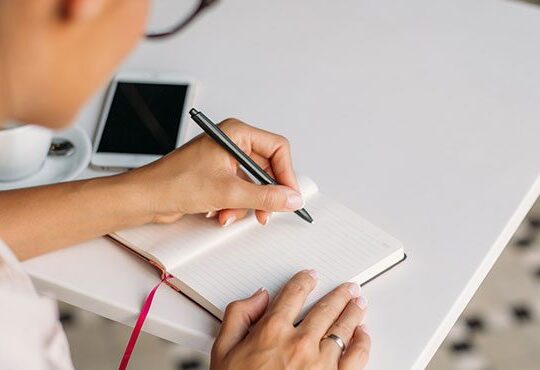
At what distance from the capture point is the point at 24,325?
98 cm

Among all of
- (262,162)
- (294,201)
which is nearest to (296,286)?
(294,201)

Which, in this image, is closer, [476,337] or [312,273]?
[312,273]

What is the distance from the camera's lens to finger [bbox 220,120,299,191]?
119 centimetres

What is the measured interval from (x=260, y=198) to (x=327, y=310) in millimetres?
185

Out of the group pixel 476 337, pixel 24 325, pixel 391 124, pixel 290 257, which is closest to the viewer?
pixel 24 325

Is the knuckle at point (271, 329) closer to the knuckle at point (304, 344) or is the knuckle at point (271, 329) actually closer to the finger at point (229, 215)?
the knuckle at point (304, 344)

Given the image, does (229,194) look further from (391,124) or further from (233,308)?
(391,124)

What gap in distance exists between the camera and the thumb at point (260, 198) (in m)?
1.13

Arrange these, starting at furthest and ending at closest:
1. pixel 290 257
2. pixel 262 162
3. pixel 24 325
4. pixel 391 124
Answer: pixel 391 124
pixel 262 162
pixel 290 257
pixel 24 325

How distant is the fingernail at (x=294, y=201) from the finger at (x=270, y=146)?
34 mm

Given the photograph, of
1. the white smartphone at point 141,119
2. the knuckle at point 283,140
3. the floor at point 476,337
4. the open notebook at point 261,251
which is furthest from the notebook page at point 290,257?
the floor at point 476,337

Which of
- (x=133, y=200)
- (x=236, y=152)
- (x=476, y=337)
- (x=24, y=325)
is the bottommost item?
(x=476, y=337)

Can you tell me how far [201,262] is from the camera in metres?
1.11

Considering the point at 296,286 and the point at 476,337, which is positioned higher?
the point at 296,286
